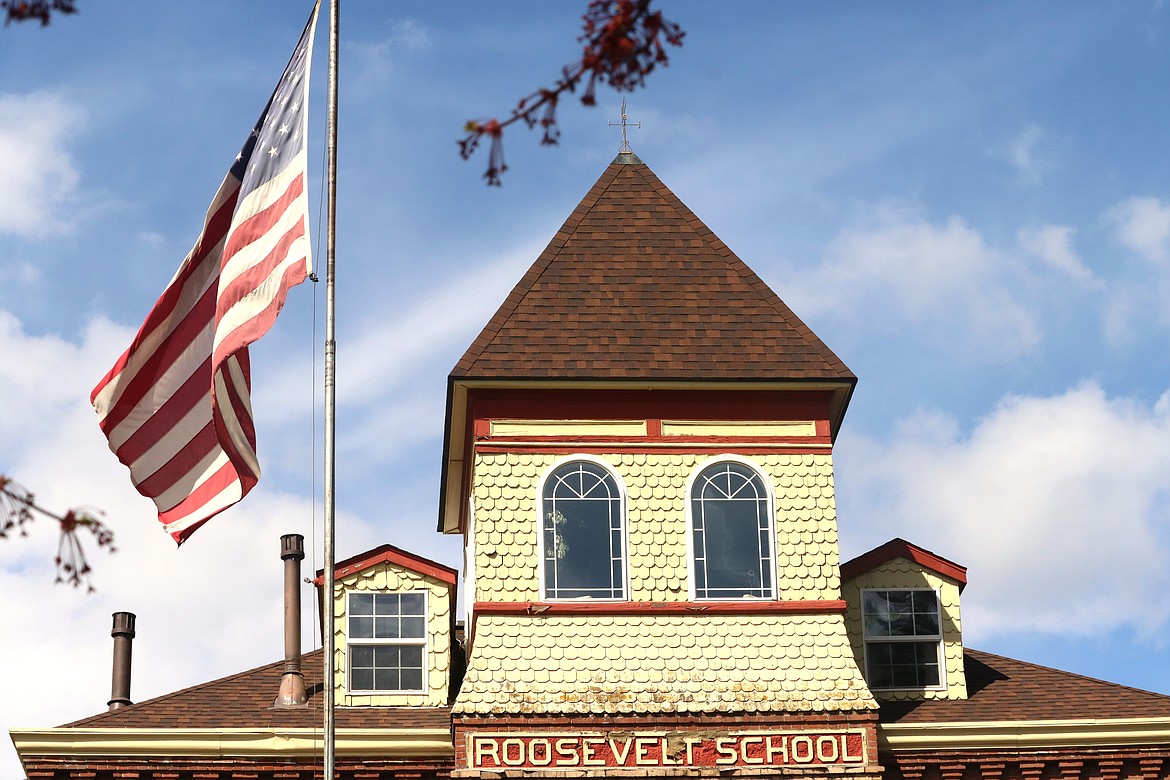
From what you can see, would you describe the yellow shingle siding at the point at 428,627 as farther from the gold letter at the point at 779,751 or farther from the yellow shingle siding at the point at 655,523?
the gold letter at the point at 779,751

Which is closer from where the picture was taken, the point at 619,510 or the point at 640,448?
the point at 619,510

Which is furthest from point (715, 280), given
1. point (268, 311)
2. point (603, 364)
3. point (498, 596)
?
point (268, 311)

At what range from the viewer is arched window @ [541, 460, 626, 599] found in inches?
804

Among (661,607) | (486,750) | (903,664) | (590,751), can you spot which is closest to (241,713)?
(486,750)

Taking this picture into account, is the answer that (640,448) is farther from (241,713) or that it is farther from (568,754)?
(241,713)

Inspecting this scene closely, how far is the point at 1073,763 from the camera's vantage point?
2067 centimetres

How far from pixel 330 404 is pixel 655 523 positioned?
4.40 meters

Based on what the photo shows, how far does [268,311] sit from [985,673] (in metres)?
10.4

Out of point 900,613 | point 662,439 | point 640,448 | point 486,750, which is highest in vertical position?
point 662,439

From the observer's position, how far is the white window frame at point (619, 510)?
2033cm

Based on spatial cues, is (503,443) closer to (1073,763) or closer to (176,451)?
(176,451)

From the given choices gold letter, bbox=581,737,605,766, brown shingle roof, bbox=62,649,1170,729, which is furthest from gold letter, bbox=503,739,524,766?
brown shingle roof, bbox=62,649,1170,729

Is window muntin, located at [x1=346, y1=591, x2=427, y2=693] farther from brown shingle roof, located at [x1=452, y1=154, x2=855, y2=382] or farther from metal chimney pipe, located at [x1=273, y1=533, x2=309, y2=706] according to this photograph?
brown shingle roof, located at [x1=452, y1=154, x2=855, y2=382]

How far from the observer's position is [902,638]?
21.8m
